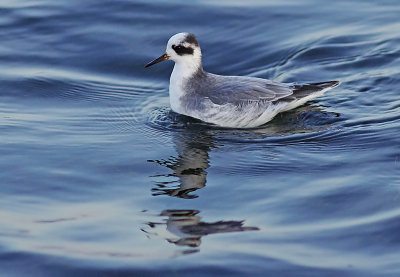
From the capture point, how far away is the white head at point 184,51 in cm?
997

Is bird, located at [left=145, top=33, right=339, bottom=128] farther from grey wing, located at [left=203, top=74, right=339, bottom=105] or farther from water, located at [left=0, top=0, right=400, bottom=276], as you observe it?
water, located at [left=0, top=0, right=400, bottom=276]

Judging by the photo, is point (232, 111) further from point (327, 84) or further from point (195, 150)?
point (327, 84)

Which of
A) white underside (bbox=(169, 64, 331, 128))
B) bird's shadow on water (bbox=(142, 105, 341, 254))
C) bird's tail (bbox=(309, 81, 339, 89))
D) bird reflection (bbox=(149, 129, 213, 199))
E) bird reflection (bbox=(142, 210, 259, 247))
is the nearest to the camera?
bird reflection (bbox=(142, 210, 259, 247))

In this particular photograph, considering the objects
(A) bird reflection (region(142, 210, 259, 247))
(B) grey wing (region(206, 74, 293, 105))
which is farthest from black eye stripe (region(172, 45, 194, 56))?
(A) bird reflection (region(142, 210, 259, 247))

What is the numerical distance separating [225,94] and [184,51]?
84 cm

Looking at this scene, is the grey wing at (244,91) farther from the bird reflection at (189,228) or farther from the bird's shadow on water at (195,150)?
the bird reflection at (189,228)

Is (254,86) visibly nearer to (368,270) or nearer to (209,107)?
(209,107)

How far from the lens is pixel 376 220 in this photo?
265 inches

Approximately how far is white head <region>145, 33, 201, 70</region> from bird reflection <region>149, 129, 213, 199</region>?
118 centimetres

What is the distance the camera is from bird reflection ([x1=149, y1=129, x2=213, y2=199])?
7.62 m

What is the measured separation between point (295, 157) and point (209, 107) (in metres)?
1.77

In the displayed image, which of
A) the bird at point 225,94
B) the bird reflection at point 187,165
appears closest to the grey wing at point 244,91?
the bird at point 225,94

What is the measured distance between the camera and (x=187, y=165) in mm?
8352

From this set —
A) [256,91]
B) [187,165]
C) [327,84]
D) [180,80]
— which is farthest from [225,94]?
[187,165]
